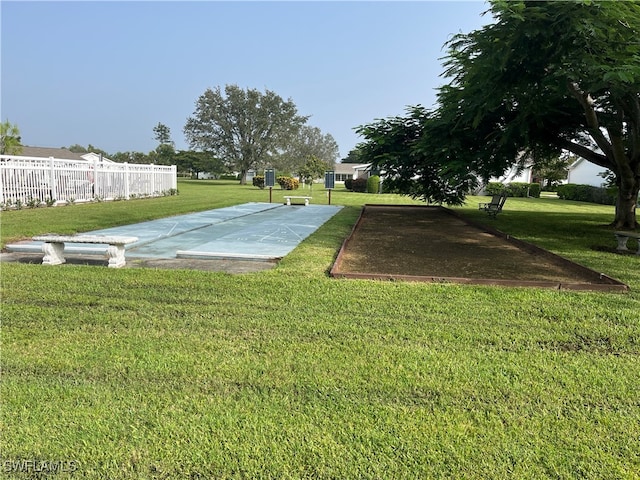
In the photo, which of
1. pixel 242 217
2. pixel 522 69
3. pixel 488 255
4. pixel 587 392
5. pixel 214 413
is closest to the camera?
pixel 214 413

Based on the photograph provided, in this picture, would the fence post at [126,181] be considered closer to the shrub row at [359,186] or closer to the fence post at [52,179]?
the fence post at [52,179]

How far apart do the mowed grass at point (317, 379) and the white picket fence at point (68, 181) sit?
1103 cm

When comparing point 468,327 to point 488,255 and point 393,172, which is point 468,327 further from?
point 393,172

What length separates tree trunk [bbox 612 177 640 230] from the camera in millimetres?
11945

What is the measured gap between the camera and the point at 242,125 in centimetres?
5572

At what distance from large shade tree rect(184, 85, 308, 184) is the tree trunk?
46.4 metres

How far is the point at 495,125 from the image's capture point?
12273 mm

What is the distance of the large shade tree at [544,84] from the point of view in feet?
23.1

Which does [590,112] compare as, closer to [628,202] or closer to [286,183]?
[628,202]

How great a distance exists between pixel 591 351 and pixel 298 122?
188 ft

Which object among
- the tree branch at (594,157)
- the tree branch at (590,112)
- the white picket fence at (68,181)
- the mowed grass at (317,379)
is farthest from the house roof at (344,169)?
the mowed grass at (317,379)

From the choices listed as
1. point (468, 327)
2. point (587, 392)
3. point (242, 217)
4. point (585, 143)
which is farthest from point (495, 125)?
point (587, 392)

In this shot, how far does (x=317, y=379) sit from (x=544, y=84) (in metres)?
8.24

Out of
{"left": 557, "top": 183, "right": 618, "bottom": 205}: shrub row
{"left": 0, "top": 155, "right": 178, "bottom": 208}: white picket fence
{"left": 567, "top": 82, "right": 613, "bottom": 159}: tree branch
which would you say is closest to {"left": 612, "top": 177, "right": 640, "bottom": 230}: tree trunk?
{"left": 567, "top": 82, "right": 613, "bottom": 159}: tree branch
